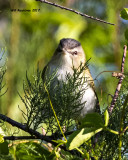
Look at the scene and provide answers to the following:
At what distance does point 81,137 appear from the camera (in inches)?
35.4

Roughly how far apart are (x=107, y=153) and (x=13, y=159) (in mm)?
308

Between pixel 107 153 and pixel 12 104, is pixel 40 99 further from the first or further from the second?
pixel 12 104

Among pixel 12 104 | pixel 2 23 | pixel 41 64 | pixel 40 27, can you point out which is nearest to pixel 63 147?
pixel 12 104

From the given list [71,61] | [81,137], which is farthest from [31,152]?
[71,61]

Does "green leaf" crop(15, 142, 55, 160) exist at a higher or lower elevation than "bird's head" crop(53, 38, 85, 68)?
lower

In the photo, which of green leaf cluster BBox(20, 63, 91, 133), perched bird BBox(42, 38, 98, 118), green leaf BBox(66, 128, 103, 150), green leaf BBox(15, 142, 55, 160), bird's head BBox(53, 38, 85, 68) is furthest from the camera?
bird's head BBox(53, 38, 85, 68)

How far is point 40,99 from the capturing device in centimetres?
114

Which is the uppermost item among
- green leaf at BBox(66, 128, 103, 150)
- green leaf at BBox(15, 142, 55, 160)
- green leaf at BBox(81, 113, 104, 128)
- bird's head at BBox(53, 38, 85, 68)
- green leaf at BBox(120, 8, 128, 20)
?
bird's head at BBox(53, 38, 85, 68)

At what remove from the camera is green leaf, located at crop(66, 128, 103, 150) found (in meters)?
0.89

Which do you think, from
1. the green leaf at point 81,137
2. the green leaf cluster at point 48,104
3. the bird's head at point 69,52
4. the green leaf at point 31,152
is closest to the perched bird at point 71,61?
the bird's head at point 69,52

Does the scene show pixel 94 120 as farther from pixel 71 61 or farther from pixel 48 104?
pixel 71 61

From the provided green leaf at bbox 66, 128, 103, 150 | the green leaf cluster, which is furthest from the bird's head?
green leaf at bbox 66, 128, 103, 150

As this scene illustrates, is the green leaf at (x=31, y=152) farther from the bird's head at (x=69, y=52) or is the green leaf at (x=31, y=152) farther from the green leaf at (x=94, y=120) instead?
the bird's head at (x=69, y=52)

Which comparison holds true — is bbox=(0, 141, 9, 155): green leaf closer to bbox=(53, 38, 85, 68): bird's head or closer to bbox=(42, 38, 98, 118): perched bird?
bbox=(42, 38, 98, 118): perched bird
